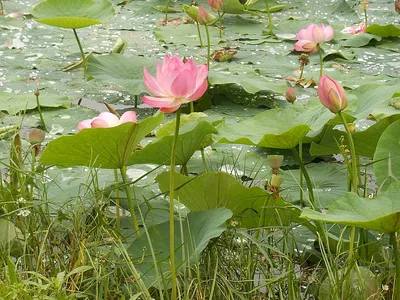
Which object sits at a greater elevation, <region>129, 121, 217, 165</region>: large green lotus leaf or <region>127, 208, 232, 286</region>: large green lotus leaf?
<region>129, 121, 217, 165</region>: large green lotus leaf

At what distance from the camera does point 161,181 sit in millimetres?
1712

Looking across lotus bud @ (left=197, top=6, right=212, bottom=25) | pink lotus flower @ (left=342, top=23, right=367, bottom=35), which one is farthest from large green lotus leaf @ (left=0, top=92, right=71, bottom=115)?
pink lotus flower @ (left=342, top=23, right=367, bottom=35)

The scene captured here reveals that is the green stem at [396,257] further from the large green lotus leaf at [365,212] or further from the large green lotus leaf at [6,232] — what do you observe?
the large green lotus leaf at [6,232]

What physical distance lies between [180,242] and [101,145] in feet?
0.79

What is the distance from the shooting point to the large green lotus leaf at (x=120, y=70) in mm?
2584

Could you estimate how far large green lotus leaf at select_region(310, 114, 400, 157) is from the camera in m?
1.90

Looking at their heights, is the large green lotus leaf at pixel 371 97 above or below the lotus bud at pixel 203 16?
above

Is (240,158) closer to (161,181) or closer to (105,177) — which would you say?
(105,177)

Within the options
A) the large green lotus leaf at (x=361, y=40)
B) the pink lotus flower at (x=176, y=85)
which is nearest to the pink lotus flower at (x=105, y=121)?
the pink lotus flower at (x=176, y=85)

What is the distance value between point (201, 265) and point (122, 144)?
277 mm

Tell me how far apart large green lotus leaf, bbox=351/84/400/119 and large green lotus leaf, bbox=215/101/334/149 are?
92mm

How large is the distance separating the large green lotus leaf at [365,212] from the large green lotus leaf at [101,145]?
374 mm

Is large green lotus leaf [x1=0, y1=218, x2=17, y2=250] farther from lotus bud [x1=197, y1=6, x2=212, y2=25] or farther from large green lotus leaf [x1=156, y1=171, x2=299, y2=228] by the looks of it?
lotus bud [x1=197, y1=6, x2=212, y2=25]

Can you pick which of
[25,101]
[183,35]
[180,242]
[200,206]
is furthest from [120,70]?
[180,242]
